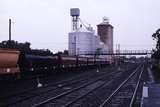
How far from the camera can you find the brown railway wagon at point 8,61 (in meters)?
25.7

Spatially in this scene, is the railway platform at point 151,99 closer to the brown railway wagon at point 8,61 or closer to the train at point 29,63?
the brown railway wagon at point 8,61

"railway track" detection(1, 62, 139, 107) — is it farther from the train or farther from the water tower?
the water tower

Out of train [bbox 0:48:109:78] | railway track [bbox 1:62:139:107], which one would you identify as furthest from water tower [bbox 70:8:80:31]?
railway track [bbox 1:62:139:107]

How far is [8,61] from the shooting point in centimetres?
2702

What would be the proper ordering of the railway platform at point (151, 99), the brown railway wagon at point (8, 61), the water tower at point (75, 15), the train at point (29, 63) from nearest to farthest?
1. the railway platform at point (151, 99)
2. the brown railway wagon at point (8, 61)
3. the train at point (29, 63)
4. the water tower at point (75, 15)

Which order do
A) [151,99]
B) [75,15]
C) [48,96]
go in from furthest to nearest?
1. [75,15]
2. [48,96]
3. [151,99]

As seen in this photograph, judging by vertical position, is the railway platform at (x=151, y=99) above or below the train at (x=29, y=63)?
below

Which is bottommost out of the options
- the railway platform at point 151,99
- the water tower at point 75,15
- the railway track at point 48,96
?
the railway track at point 48,96

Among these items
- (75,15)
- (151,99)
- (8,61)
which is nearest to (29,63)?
(8,61)

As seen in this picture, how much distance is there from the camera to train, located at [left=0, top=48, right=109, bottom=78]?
87.4ft

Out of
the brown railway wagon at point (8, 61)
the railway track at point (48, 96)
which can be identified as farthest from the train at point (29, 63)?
the railway track at point (48, 96)

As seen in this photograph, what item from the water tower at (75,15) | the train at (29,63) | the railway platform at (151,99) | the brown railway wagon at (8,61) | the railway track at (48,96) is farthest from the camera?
the water tower at (75,15)

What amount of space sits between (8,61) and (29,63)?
1030cm

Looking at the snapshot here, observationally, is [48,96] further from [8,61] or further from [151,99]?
[151,99]
